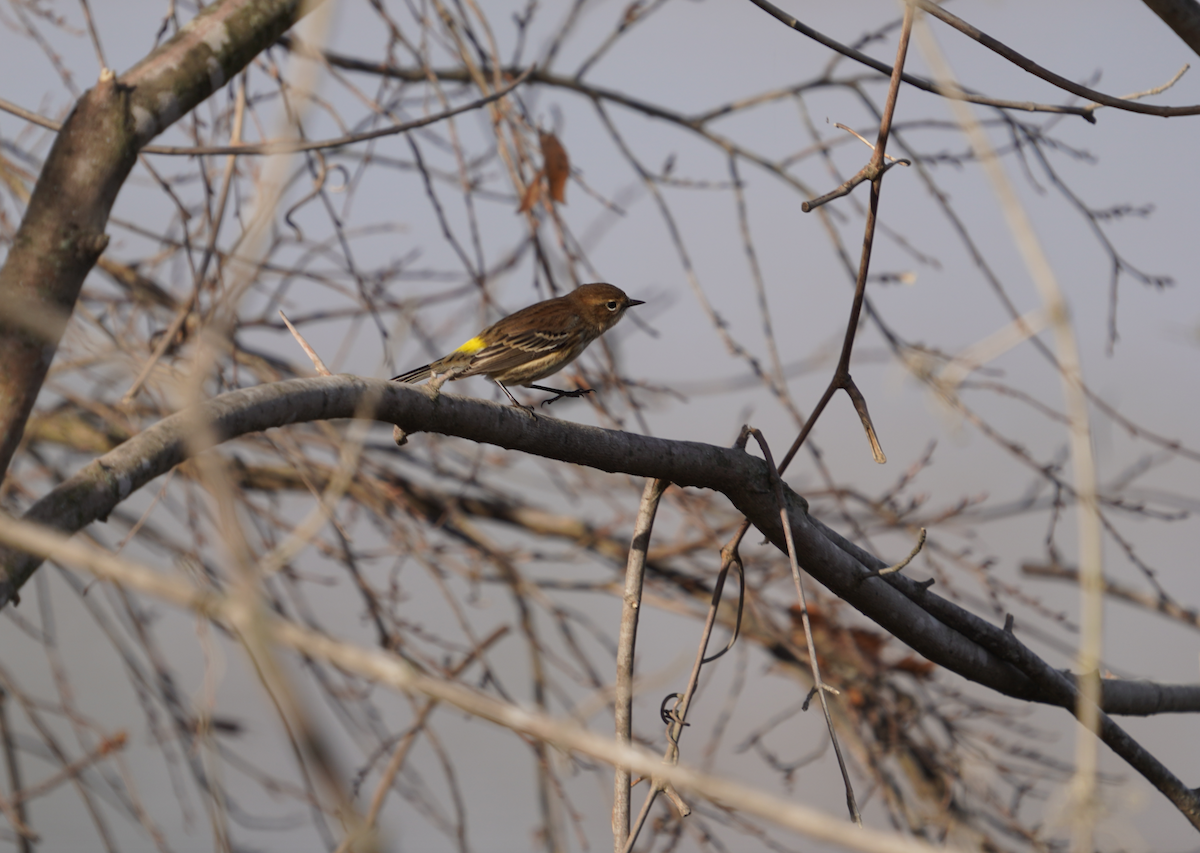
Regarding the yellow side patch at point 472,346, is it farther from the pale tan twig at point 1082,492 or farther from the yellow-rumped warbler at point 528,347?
the pale tan twig at point 1082,492

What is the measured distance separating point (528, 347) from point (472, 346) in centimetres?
27

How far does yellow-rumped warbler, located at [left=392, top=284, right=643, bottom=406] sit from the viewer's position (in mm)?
2672

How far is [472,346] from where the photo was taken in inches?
115

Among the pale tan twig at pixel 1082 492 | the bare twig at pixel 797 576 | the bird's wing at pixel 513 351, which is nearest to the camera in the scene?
the pale tan twig at pixel 1082 492

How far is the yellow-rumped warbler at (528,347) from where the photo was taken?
2.67m

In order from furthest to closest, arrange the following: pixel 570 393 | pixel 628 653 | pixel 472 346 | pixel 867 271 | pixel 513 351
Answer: pixel 472 346 → pixel 513 351 → pixel 570 393 → pixel 628 653 → pixel 867 271

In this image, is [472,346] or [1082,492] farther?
[472,346]

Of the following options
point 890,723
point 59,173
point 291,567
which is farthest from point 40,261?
point 890,723

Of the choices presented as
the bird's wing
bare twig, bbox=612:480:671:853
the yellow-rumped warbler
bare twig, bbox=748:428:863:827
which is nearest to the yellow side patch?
the yellow-rumped warbler

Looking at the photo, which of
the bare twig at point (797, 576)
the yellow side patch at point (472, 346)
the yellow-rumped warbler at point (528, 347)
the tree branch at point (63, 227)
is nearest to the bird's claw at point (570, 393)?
the yellow-rumped warbler at point (528, 347)

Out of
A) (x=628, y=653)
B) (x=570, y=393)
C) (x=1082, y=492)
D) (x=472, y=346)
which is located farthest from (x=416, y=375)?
(x=1082, y=492)

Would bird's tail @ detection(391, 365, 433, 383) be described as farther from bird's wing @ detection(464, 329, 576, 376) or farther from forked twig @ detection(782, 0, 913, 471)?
forked twig @ detection(782, 0, 913, 471)

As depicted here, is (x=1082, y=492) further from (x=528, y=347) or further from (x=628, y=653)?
(x=528, y=347)

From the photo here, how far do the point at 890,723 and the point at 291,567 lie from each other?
86.7 inches
